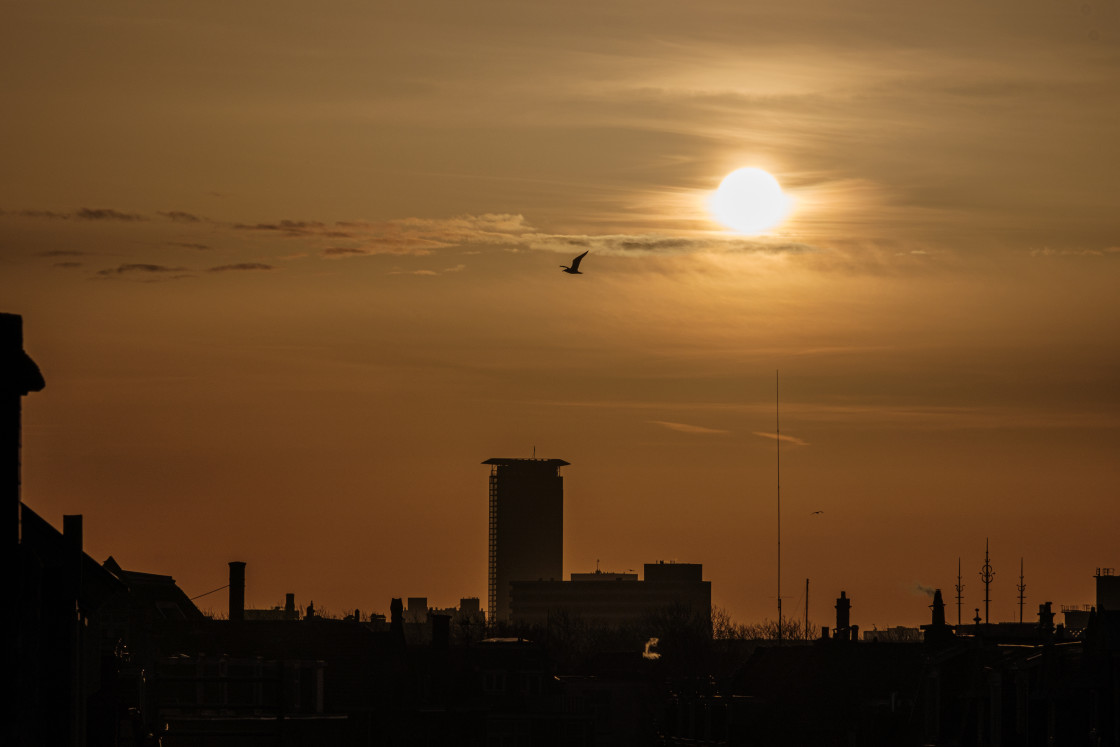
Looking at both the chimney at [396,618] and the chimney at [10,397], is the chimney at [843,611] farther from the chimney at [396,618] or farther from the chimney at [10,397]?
the chimney at [10,397]

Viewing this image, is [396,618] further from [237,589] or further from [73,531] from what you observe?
[73,531]

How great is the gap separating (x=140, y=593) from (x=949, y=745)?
114 feet

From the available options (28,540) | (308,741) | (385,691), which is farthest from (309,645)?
(28,540)

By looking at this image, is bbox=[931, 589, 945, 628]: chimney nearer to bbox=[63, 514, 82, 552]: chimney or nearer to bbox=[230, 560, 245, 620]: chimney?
bbox=[230, 560, 245, 620]: chimney

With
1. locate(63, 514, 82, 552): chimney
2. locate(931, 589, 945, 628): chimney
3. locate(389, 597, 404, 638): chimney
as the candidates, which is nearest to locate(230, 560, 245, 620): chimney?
locate(389, 597, 404, 638): chimney

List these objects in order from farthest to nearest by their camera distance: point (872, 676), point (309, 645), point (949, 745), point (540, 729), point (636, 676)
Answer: point (636, 676), point (540, 729), point (309, 645), point (872, 676), point (949, 745)

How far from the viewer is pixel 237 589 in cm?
10050

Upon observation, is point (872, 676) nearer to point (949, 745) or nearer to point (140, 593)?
point (949, 745)

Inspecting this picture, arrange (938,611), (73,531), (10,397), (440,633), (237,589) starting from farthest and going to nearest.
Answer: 1. (440,633)
2. (237,589)
3. (938,611)
4. (73,531)
5. (10,397)

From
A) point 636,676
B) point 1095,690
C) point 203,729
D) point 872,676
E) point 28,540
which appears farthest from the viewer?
point 636,676

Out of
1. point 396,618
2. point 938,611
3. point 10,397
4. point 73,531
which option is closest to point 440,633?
point 396,618

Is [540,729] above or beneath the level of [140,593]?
beneath

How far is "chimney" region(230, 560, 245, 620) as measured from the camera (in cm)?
9975

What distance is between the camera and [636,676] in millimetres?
143875
